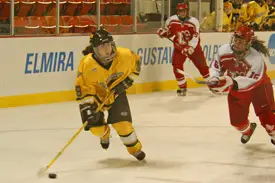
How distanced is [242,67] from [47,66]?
11.2 feet

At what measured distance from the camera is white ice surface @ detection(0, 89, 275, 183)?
4402 mm

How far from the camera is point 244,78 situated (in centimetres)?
504

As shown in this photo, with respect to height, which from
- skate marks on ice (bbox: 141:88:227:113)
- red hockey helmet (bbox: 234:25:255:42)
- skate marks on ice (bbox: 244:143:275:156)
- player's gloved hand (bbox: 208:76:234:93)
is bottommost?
skate marks on ice (bbox: 141:88:227:113)

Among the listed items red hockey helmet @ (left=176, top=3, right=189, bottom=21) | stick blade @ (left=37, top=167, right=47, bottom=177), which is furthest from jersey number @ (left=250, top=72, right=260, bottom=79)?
red hockey helmet @ (left=176, top=3, right=189, bottom=21)

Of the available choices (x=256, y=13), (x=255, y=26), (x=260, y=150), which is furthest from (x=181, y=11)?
(x=260, y=150)

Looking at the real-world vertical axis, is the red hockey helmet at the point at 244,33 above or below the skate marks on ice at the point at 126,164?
above

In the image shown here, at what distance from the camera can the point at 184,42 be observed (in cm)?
893

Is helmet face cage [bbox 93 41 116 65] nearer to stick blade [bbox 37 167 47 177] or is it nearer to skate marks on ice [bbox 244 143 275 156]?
stick blade [bbox 37 167 47 177]

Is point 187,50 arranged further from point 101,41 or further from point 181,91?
point 101,41

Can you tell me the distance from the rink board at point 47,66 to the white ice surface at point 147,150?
294 mm

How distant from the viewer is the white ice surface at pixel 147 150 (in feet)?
14.4

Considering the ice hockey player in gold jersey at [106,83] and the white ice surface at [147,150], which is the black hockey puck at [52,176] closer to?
the white ice surface at [147,150]

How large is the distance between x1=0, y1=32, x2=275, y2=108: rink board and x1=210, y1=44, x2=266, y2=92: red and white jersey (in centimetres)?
309

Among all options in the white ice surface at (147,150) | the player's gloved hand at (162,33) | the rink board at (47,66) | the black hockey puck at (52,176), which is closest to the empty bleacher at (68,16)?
the rink board at (47,66)
